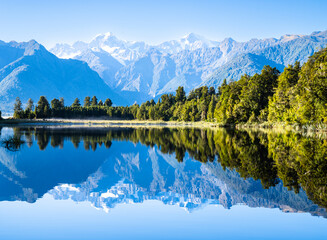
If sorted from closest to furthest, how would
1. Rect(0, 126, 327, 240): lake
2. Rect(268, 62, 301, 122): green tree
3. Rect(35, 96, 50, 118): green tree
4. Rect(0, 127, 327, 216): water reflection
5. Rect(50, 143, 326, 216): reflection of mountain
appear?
Rect(0, 126, 327, 240): lake < Rect(50, 143, 326, 216): reflection of mountain < Rect(0, 127, 327, 216): water reflection < Rect(268, 62, 301, 122): green tree < Rect(35, 96, 50, 118): green tree

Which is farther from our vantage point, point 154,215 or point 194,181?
point 194,181

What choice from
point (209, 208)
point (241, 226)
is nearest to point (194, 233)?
point (241, 226)

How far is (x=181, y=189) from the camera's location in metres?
17.4

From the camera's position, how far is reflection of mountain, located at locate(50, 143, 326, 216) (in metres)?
14.4

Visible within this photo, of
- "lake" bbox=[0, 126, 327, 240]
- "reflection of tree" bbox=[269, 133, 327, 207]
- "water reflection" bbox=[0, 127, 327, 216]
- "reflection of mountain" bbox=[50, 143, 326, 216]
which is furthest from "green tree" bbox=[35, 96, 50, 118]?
"reflection of tree" bbox=[269, 133, 327, 207]

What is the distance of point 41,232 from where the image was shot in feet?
35.9

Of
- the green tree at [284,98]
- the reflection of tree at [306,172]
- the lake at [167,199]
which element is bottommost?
the lake at [167,199]

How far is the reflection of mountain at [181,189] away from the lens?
14383 mm

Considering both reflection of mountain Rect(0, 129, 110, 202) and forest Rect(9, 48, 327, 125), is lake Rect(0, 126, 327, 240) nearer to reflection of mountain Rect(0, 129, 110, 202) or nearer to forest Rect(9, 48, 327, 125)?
reflection of mountain Rect(0, 129, 110, 202)

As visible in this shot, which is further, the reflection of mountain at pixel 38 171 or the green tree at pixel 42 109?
the green tree at pixel 42 109

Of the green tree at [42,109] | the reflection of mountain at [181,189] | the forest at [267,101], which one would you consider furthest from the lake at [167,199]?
the green tree at [42,109]

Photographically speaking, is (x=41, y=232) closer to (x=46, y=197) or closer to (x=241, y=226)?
(x=46, y=197)

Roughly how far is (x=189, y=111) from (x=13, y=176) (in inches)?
5164

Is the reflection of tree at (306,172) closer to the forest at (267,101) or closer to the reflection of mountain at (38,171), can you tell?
the reflection of mountain at (38,171)
